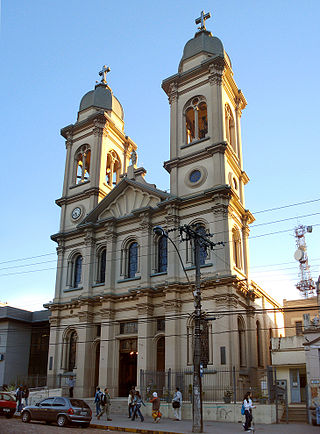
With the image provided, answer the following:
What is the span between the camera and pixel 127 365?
1304 inches

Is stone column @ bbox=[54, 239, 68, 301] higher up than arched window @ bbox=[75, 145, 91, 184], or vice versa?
arched window @ bbox=[75, 145, 91, 184]

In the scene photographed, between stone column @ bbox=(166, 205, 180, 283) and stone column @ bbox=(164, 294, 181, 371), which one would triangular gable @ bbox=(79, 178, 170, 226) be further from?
stone column @ bbox=(164, 294, 181, 371)

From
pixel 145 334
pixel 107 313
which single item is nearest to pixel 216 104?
pixel 107 313

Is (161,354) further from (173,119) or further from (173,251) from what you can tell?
(173,119)

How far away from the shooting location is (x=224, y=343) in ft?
92.3

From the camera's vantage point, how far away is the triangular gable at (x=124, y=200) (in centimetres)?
3582

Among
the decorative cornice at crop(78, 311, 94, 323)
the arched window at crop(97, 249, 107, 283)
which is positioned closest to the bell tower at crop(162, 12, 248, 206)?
the arched window at crop(97, 249, 107, 283)

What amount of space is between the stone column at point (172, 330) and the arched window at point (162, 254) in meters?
2.97

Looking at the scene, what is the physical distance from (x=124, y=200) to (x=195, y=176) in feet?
21.7

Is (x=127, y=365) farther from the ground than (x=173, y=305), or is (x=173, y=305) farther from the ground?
(x=173, y=305)

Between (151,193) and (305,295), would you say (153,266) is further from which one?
(305,295)

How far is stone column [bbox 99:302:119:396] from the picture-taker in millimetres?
32031

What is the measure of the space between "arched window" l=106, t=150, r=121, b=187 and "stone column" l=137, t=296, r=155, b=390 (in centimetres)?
1485

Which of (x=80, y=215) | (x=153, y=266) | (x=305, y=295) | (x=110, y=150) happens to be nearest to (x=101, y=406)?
(x=153, y=266)
